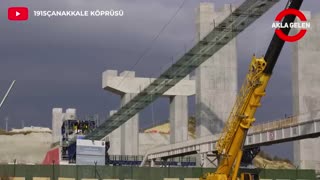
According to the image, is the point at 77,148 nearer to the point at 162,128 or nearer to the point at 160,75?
the point at 160,75

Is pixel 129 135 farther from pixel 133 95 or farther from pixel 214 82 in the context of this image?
pixel 214 82

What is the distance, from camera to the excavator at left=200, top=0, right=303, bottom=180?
124ft

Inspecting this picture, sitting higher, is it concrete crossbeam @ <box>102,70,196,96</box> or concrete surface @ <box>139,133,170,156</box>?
concrete crossbeam @ <box>102,70,196,96</box>

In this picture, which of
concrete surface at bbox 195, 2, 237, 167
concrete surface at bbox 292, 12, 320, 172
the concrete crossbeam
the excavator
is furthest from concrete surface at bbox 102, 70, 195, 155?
the excavator

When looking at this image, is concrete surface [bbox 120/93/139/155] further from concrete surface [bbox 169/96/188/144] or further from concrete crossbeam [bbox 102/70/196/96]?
concrete surface [bbox 169/96/188/144]

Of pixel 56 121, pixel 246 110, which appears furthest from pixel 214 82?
pixel 56 121

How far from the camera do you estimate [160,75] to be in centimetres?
7969

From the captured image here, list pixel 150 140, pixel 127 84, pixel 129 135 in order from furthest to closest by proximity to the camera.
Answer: pixel 150 140
pixel 129 135
pixel 127 84

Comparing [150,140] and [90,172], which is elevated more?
[150,140]

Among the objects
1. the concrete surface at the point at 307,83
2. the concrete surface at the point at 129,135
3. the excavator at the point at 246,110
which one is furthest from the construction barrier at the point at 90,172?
the concrete surface at the point at 129,135

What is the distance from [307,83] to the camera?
74625mm

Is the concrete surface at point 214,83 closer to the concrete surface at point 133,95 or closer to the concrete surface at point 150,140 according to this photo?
the concrete surface at point 133,95

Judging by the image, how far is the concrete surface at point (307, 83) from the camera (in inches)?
2881

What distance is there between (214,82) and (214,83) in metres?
0.13
